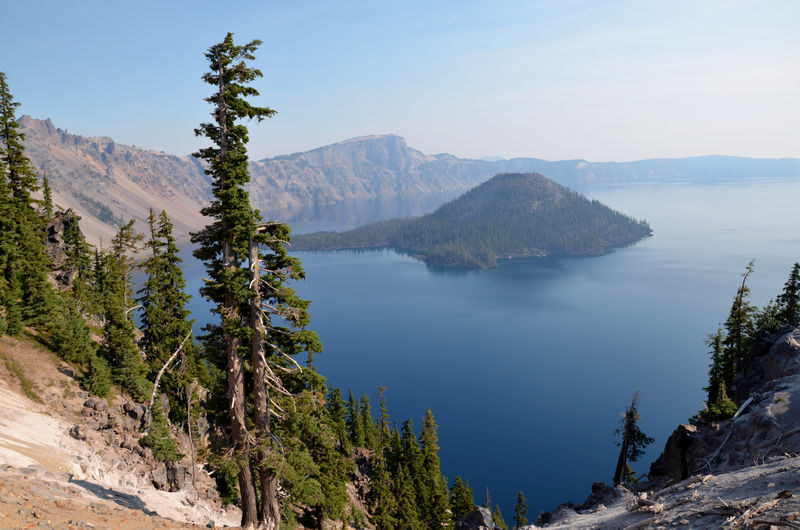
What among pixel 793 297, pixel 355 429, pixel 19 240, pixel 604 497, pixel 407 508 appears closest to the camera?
pixel 604 497

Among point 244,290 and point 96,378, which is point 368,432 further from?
point 244,290

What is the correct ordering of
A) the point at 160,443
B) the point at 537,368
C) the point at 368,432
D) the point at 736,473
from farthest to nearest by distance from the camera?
the point at 537,368 → the point at 368,432 → the point at 160,443 → the point at 736,473

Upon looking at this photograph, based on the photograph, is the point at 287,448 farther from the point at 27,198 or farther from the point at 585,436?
the point at 585,436

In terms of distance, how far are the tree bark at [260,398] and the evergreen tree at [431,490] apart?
40.3 metres

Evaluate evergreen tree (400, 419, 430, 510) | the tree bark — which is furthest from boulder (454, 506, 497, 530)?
evergreen tree (400, 419, 430, 510)

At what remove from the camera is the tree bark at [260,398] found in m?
15.9

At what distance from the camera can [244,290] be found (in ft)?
51.4

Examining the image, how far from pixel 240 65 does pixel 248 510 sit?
16.1 meters

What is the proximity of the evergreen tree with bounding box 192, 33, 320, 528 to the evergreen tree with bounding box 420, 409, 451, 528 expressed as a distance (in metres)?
40.8

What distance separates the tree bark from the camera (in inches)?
624

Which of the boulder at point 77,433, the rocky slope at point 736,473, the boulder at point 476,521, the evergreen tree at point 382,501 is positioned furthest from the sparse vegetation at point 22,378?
the evergreen tree at point 382,501

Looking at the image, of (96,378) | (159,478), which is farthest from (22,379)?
(159,478)

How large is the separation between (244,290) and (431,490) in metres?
49.7

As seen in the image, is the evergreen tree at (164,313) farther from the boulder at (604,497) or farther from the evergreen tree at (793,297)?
the evergreen tree at (793,297)
